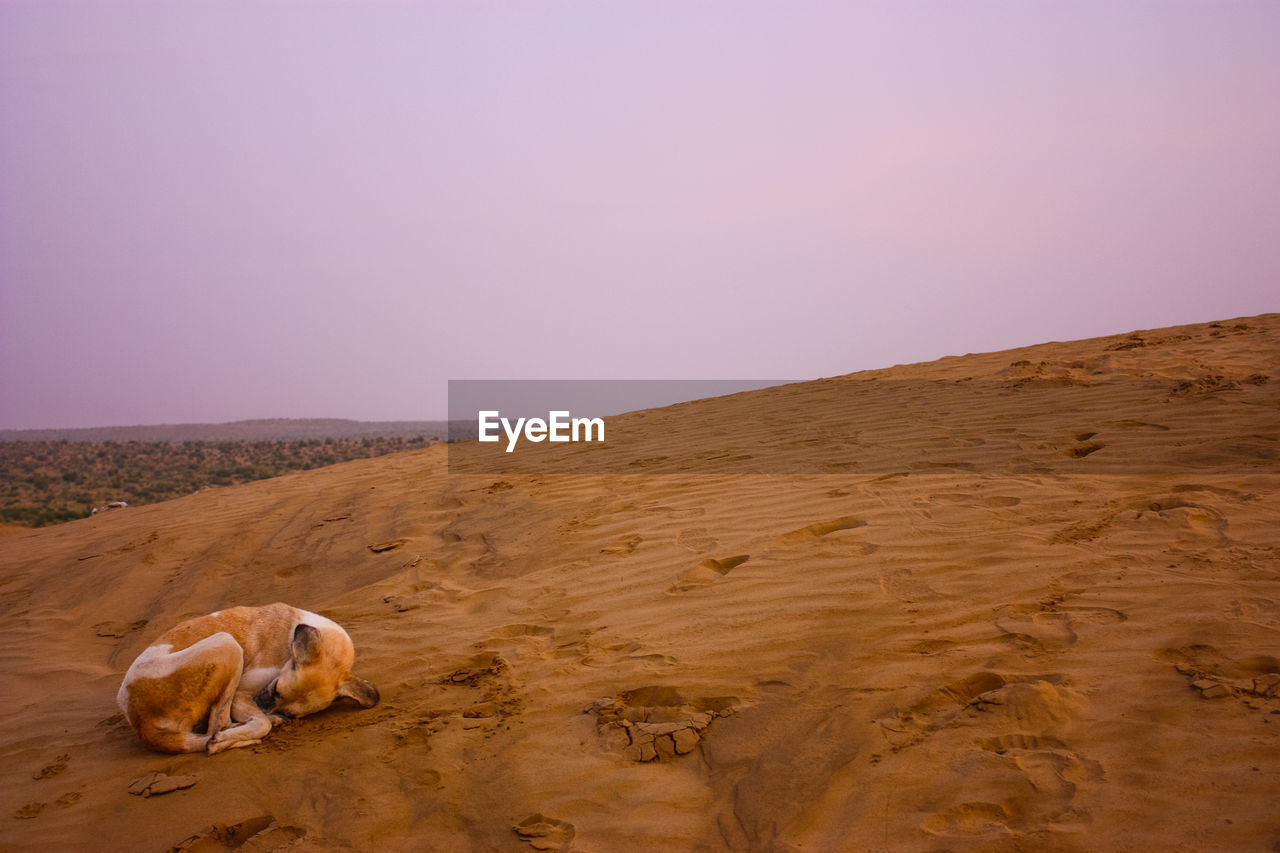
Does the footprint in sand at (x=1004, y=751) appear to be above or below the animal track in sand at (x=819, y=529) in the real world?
below

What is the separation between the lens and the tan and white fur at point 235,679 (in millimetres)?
3158

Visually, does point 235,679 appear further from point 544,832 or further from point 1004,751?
point 1004,751

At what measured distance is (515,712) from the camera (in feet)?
10.9

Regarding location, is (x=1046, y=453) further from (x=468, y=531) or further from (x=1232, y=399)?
→ (x=468, y=531)

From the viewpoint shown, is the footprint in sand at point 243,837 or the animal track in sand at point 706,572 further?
the animal track in sand at point 706,572

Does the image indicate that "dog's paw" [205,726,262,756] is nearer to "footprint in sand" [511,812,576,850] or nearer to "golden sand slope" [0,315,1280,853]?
"golden sand slope" [0,315,1280,853]

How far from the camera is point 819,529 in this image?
16.1 ft

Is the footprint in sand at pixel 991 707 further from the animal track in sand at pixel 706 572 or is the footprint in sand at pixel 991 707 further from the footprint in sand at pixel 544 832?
the animal track in sand at pixel 706 572

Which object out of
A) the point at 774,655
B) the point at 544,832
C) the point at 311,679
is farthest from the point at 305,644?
the point at 774,655

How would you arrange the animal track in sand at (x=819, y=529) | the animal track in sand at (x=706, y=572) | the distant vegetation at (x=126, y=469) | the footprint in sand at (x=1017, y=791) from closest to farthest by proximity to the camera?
the footprint in sand at (x=1017, y=791) < the animal track in sand at (x=706, y=572) < the animal track in sand at (x=819, y=529) < the distant vegetation at (x=126, y=469)

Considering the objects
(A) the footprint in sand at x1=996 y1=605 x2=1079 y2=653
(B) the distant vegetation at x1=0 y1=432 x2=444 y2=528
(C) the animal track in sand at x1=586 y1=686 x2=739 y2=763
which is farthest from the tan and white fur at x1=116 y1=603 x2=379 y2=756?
(B) the distant vegetation at x1=0 y1=432 x2=444 y2=528

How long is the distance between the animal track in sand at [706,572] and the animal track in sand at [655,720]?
109 cm

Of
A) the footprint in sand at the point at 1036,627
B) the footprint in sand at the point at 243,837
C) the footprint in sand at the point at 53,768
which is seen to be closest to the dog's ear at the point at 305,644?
the footprint in sand at the point at 243,837

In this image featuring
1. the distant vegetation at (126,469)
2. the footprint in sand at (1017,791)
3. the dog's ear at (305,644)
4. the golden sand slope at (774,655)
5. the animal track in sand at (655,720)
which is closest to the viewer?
the footprint in sand at (1017,791)
